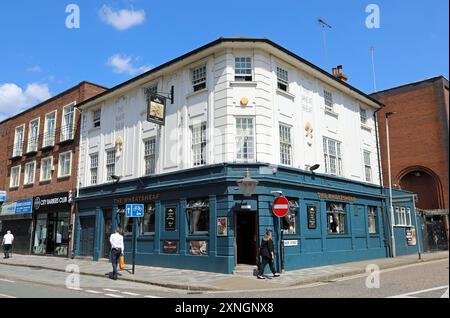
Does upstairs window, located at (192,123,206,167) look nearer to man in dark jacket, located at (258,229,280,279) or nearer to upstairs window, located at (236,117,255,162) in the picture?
upstairs window, located at (236,117,255,162)

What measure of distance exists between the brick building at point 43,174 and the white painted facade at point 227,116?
176 cm

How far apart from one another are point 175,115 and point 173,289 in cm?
886

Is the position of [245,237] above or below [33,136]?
below

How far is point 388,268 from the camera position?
17.5m

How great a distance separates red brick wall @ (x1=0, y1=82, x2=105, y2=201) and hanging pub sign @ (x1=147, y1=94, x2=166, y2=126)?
849 centimetres

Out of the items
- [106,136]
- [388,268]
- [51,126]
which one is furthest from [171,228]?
[51,126]

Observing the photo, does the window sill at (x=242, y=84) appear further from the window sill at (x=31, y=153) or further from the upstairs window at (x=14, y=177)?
the upstairs window at (x=14, y=177)

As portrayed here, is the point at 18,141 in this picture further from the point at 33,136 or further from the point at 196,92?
the point at 196,92

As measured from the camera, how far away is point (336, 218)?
20.0 meters

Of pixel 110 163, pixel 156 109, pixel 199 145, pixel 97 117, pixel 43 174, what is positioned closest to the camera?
pixel 199 145

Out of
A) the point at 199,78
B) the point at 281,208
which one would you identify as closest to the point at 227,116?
the point at 199,78

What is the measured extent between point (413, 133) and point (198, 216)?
1830 centimetres

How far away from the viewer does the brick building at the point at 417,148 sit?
26.8 meters

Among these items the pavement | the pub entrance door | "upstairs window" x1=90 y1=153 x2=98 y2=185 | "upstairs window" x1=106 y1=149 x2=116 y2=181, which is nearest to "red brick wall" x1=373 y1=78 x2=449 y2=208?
the pavement
